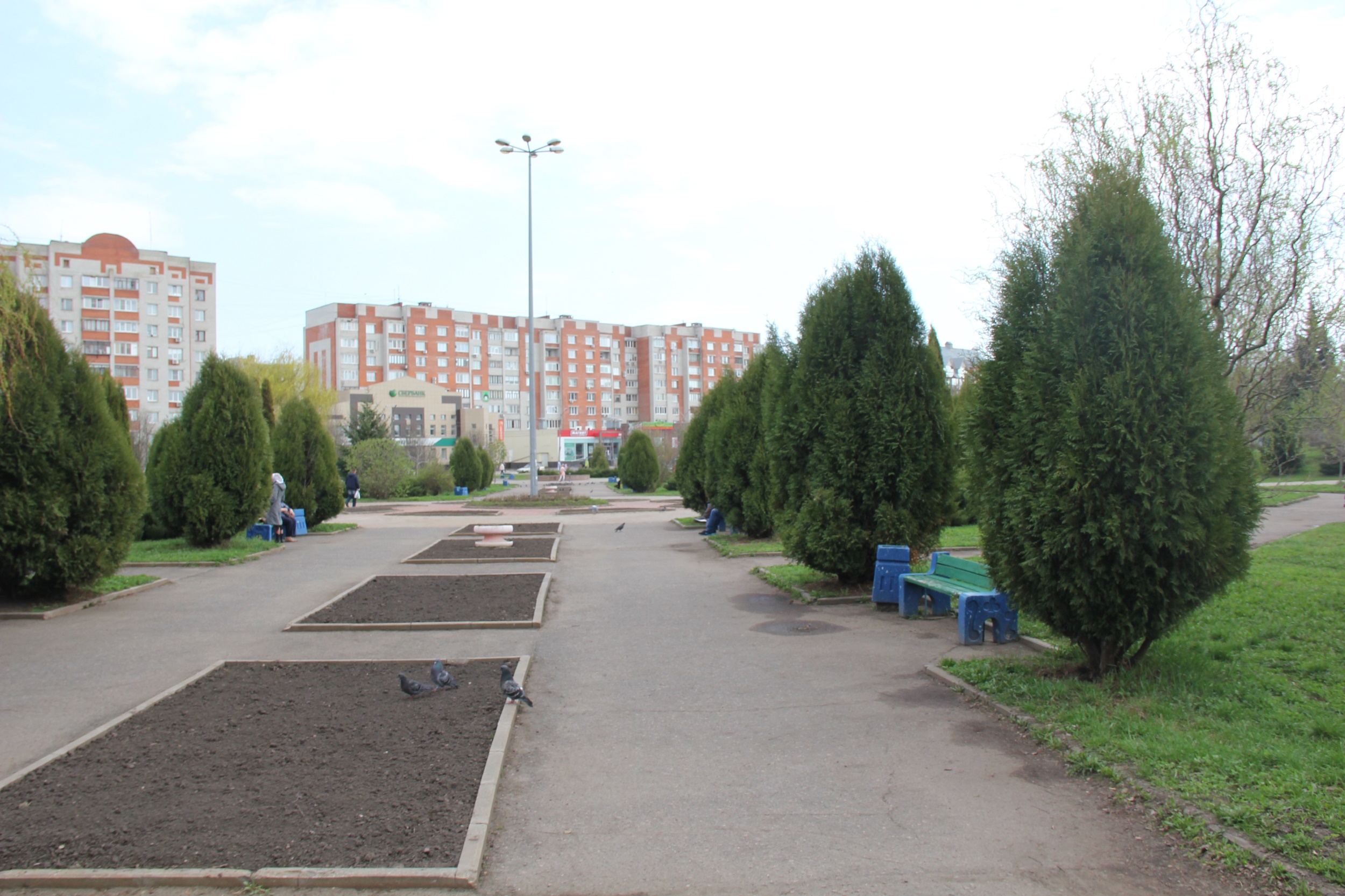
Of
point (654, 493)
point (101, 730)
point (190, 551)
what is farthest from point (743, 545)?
point (654, 493)

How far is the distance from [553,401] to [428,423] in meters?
28.4

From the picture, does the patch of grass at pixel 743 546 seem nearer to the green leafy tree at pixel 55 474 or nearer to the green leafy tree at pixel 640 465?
the green leafy tree at pixel 55 474

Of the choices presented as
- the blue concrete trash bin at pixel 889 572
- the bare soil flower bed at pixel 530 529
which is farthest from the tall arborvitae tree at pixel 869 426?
the bare soil flower bed at pixel 530 529

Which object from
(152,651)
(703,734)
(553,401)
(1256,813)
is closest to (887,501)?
(703,734)

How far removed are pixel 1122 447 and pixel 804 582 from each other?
645cm

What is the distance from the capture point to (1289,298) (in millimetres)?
9508

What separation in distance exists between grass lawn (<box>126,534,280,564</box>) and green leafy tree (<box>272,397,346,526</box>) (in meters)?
3.36

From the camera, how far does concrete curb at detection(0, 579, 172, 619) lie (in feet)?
31.6

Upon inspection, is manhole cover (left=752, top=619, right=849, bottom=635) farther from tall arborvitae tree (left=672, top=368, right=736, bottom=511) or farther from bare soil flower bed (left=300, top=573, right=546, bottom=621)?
tall arborvitae tree (left=672, top=368, right=736, bottom=511)

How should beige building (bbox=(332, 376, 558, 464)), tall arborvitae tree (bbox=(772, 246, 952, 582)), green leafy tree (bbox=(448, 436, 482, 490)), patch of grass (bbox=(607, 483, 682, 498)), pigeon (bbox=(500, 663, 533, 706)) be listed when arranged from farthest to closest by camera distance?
beige building (bbox=(332, 376, 558, 464)), green leafy tree (bbox=(448, 436, 482, 490)), patch of grass (bbox=(607, 483, 682, 498)), tall arborvitae tree (bbox=(772, 246, 952, 582)), pigeon (bbox=(500, 663, 533, 706))

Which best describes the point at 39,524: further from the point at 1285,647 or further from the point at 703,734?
the point at 1285,647

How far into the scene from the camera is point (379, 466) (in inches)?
1555

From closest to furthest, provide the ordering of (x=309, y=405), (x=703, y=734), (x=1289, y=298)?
1. (x=703, y=734)
2. (x=1289, y=298)
3. (x=309, y=405)

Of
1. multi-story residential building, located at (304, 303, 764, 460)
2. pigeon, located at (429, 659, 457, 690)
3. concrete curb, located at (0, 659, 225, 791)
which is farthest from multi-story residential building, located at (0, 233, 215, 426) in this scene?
pigeon, located at (429, 659, 457, 690)
